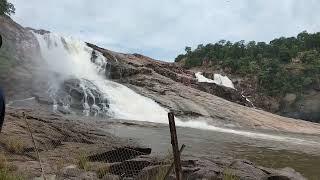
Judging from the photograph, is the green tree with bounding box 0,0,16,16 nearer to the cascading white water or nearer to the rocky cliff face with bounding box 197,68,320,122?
the cascading white water

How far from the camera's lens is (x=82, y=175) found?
1018 cm

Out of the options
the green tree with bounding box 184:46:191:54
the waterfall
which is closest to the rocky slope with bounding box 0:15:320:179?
the waterfall

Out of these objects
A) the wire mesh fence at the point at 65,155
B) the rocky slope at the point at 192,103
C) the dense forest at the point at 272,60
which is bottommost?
the wire mesh fence at the point at 65,155

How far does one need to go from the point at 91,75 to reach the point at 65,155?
3133 centimetres

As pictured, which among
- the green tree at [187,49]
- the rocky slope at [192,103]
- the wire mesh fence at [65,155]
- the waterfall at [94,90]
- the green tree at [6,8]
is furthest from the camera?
the green tree at [187,49]

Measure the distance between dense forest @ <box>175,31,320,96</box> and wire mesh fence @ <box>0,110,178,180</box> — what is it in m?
49.3

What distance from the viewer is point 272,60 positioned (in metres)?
72.9

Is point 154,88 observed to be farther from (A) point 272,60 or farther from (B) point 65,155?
(A) point 272,60

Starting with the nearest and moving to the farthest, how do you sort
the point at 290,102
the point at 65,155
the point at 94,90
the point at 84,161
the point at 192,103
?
the point at 84,161 < the point at 65,155 < the point at 94,90 < the point at 192,103 < the point at 290,102

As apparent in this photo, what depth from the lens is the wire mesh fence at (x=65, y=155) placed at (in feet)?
33.3

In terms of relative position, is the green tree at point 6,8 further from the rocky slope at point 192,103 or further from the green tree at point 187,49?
the green tree at point 187,49

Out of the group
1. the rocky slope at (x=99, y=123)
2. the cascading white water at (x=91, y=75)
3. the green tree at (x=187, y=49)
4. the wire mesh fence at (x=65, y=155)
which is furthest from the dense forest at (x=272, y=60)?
the wire mesh fence at (x=65, y=155)

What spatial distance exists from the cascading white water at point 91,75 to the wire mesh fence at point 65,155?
14.7 m

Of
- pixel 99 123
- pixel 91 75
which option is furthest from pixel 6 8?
pixel 99 123
